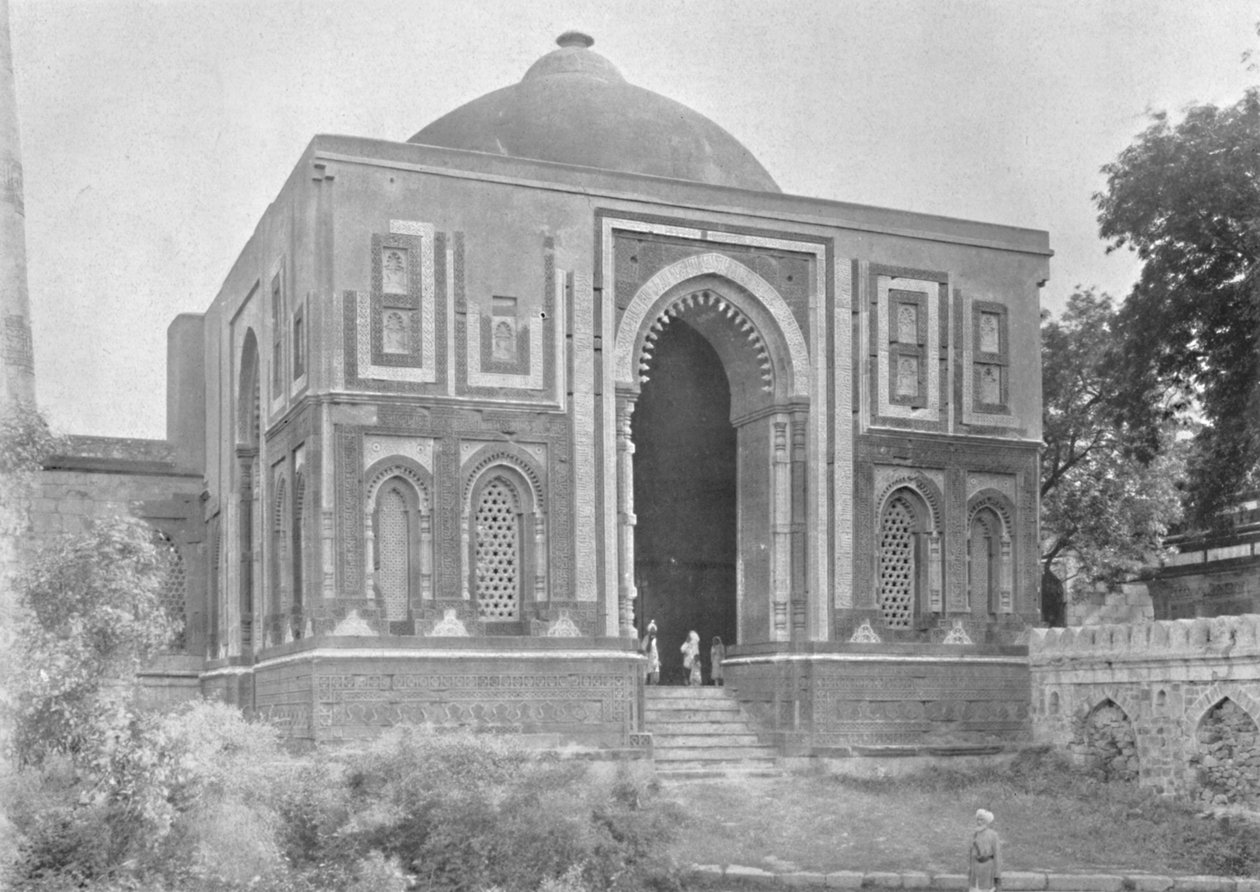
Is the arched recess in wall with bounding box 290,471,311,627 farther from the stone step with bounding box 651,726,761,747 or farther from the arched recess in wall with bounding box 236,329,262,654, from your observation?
the stone step with bounding box 651,726,761,747

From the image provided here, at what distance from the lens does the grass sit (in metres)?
14.7

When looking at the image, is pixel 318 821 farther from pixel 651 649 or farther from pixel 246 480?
pixel 246 480

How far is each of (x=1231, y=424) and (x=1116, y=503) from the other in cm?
685

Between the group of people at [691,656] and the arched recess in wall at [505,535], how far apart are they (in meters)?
3.00

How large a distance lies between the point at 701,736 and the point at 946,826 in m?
3.86

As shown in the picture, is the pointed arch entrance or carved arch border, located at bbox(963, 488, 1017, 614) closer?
the pointed arch entrance

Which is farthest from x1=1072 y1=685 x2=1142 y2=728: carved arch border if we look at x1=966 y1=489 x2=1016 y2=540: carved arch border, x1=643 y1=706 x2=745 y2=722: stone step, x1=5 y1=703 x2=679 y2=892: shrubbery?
x1=5 y1=703 x2=679 y2=892: shrubbery

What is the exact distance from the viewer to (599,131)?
2070 cm

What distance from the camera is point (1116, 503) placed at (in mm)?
28062

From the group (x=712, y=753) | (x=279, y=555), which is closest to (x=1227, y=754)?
(x=712, y=753)

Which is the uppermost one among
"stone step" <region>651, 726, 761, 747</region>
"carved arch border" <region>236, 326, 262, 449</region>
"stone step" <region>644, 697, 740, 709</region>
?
"carved arch border" <region>236, 326, 262, 449</region>

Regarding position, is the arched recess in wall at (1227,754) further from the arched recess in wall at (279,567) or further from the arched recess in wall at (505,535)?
the arched recess in wall at (279,567)

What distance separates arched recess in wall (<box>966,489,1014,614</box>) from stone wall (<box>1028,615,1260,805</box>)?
0.71m

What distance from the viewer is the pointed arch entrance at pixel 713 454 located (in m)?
19.2
